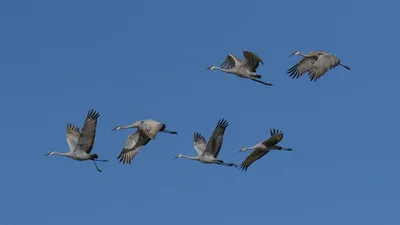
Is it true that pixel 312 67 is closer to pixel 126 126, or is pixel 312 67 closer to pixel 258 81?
pixel 258 81

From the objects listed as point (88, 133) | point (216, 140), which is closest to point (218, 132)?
point (216, 140)

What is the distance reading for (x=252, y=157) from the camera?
213ft

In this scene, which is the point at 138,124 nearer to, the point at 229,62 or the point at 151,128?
the point at 151,128

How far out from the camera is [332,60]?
64375 mm

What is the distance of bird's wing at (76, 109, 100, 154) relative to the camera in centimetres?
6556

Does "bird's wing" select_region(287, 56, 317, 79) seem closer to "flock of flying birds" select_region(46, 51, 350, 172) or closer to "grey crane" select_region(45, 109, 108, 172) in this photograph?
"flock of flying birds" select_region(46, 51, 350, 172)

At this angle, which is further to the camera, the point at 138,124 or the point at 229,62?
the point at 229,62

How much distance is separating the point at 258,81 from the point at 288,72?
169 centimetres

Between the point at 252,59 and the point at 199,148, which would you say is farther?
the point at 199,148

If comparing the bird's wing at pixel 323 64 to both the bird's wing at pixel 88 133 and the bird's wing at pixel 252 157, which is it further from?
the bird's wing at pixel 88 133

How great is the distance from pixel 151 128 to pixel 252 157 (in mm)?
5366

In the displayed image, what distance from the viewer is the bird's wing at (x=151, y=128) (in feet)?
212

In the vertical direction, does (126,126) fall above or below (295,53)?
below

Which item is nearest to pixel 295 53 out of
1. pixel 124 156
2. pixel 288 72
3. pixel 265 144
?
pixel 288 72
